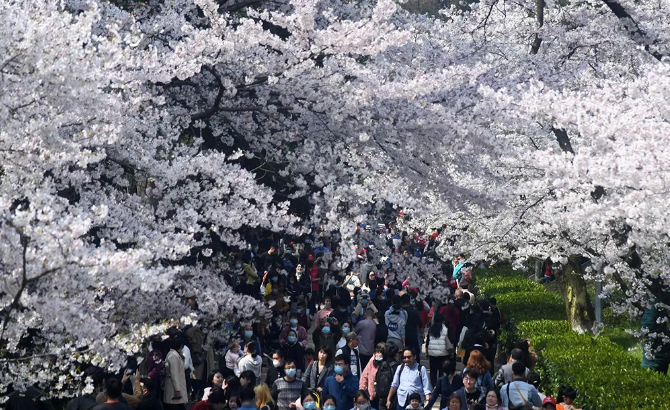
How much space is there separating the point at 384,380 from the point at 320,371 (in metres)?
0.88

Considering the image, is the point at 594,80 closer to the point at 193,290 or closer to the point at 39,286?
the point at 193,290

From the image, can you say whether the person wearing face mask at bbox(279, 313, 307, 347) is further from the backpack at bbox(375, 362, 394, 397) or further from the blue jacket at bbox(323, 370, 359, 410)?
the blue jacket at bbox(323, 370, 359, 410)

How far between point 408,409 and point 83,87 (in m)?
5.55

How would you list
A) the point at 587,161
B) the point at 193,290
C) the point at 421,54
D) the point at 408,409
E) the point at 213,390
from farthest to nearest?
the point at 421,54, the point at 193,290, the point at 408,409, the point at 213,390, the point at 587,161

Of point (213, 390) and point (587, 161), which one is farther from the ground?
point (587, 161)

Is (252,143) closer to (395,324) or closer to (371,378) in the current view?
(395,324)

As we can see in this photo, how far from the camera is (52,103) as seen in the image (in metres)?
8.51

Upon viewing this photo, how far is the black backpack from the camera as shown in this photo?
12.7 metres

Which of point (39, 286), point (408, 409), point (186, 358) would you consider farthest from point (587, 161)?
point (186, 358)

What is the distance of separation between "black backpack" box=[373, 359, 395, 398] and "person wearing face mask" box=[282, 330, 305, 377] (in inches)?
58.9

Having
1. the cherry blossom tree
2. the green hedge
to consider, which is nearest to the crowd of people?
the green hedge

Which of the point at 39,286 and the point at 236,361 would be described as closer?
the point at 39,286

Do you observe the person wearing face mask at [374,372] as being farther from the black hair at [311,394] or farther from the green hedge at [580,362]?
the green hedge at [580,362]

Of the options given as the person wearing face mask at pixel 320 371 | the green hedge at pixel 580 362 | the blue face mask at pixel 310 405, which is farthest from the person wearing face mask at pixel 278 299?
the blue face mask at pixel 310 405
